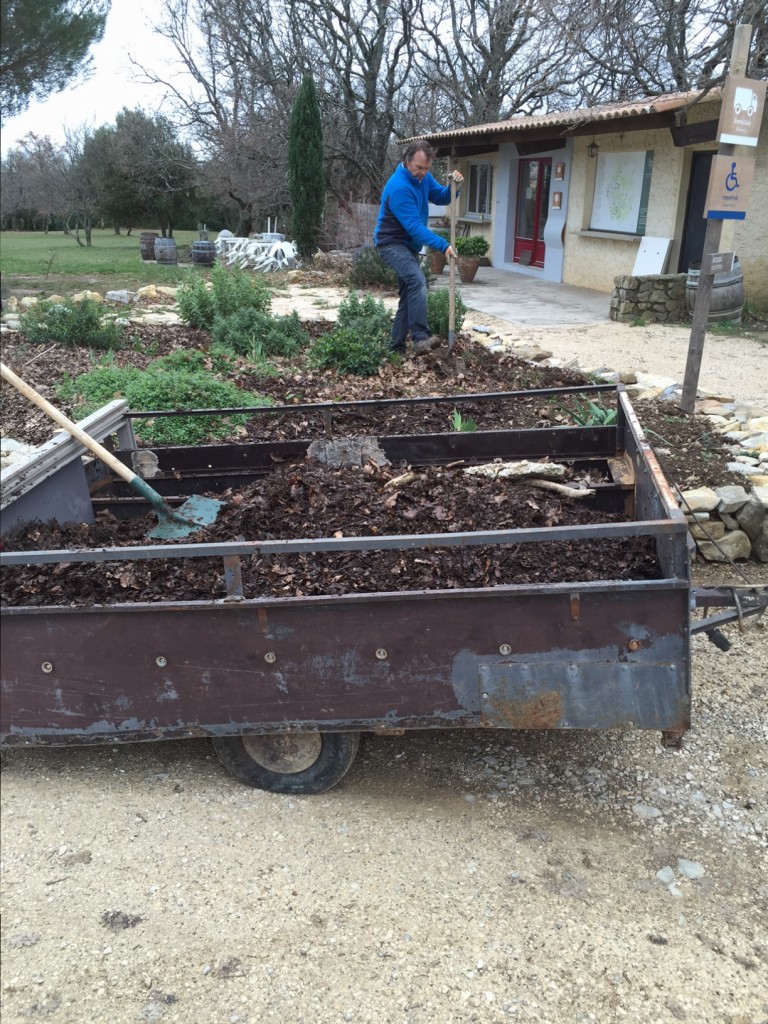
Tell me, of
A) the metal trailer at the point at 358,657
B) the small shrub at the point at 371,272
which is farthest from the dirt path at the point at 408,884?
the small shrub at the point at 371,272

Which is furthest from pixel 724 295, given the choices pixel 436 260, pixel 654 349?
pixel 436 260

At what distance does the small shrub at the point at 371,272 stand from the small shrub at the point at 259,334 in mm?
6090

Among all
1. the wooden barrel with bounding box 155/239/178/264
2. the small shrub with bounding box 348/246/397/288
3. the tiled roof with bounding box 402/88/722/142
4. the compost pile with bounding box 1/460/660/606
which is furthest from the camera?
the wooden barrel with bounding box 155/239/178/264

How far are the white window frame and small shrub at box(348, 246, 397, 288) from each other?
5.40m

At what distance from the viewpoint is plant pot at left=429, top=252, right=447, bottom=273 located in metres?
16.1

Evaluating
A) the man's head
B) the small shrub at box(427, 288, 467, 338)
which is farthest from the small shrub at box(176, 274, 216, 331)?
the man's head

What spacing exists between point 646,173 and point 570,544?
12083 mm

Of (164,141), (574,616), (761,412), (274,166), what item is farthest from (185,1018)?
(164,141)

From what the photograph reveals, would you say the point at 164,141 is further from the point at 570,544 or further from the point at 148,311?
the point at 570,544

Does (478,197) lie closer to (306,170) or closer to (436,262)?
(306,170)

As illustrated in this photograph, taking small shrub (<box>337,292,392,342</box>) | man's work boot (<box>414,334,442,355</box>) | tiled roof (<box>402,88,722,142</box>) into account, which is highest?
tiled roof (<box>402,88,722,142</box>)

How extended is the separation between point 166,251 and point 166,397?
50.5 ft

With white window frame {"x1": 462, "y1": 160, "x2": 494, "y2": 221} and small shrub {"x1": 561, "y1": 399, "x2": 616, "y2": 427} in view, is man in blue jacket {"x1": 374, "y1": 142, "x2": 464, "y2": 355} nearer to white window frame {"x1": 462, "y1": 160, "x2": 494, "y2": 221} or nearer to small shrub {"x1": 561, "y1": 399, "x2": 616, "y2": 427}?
small shrub {"x1": 561, "y1": 399, "x2": 616, "y2": 427}

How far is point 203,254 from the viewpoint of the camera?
19750mm
